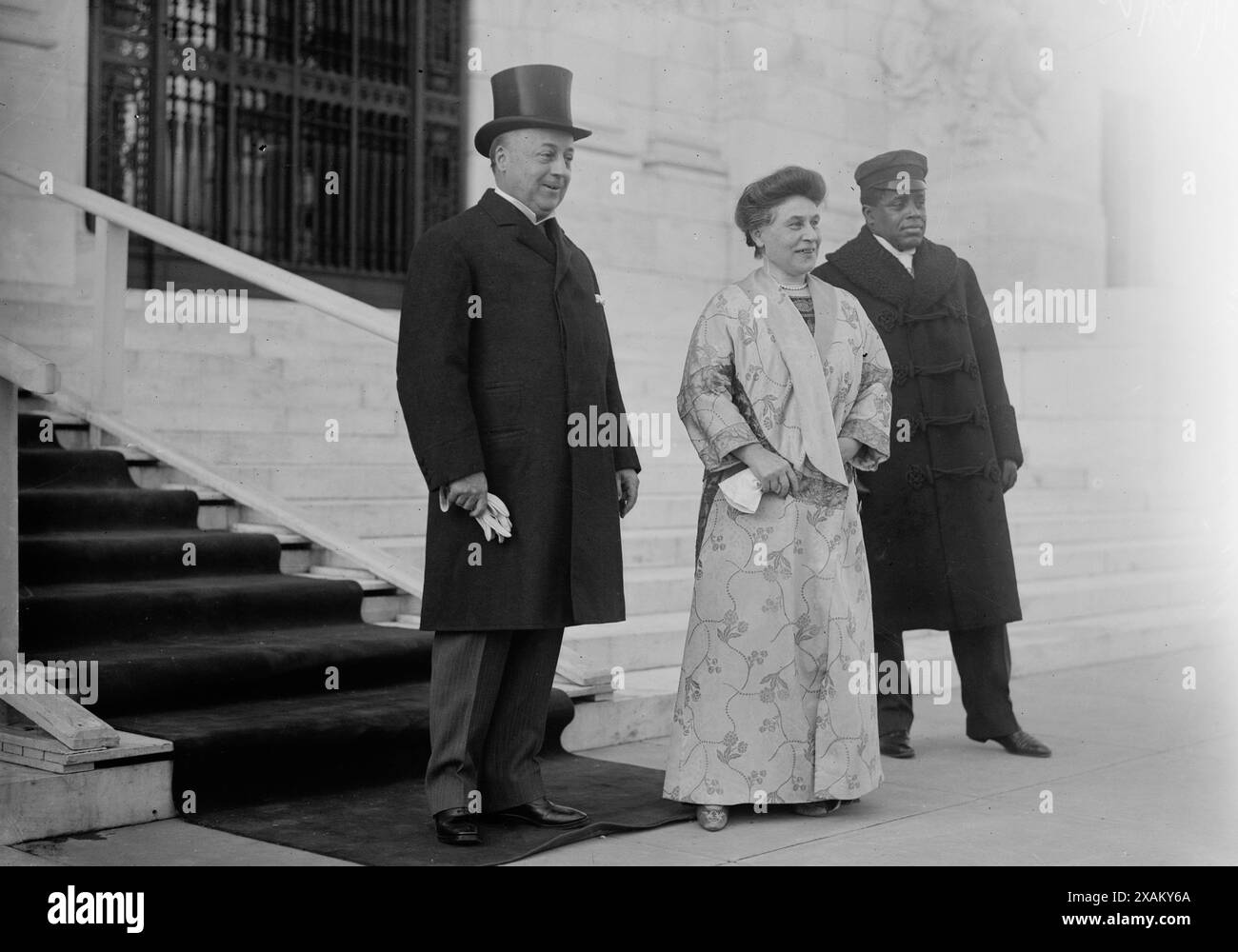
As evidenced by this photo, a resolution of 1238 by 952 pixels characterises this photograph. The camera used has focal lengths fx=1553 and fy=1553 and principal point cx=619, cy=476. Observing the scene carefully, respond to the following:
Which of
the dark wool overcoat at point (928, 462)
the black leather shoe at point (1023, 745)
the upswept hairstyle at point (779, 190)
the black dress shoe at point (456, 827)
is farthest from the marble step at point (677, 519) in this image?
the black leather shoe at point (1023, 745)

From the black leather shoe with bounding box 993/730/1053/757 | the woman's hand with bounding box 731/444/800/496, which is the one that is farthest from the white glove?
the black leather shoe with bounding box 993/730/1053/757

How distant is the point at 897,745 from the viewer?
5.10m

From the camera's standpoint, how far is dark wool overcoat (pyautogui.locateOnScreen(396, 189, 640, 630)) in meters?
3.79

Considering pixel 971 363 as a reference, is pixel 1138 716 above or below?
below

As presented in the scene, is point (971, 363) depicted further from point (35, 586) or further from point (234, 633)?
point (35, 586)

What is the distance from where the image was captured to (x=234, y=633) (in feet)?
16.6

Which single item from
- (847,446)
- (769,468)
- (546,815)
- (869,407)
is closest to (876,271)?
(869,407)

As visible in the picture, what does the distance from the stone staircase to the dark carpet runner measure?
1.30 ft

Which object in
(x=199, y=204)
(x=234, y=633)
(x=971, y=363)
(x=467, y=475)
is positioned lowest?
(x=234, y=633)

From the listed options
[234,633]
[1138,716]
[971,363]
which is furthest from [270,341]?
[1138,716]

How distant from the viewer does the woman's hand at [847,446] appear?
170 inches

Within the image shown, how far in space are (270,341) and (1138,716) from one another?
4516mm

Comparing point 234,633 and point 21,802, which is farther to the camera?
point 234,633
